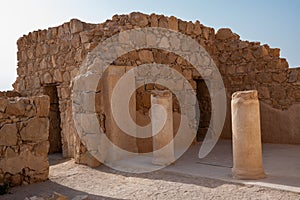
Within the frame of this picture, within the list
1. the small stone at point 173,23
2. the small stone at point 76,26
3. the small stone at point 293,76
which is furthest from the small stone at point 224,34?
the small stone at point 76,26

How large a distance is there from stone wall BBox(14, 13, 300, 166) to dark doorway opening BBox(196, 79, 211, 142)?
163mm

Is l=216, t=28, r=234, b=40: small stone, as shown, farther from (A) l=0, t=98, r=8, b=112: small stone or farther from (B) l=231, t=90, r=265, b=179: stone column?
(A) l=0, t=98, r=8, b=112: small stone

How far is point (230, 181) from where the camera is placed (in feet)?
15.8

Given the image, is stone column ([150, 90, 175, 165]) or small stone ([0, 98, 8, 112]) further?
stone column ([150, 90, 175, 165])

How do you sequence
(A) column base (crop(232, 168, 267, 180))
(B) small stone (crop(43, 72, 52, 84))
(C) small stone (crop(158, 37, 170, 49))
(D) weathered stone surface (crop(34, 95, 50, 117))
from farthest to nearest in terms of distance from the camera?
1. (B) small stone (crop(43, 72, 52, 84))
2. (C) small stone (crop(158, 37, 170, 49))
3. (D) weathered stone surface (crop(34, 95, 50, 117))
4. (A) column base (crop(232, 168, 267, 180))

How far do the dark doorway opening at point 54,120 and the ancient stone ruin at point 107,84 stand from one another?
3 centimetres

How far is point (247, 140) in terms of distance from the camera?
195 inches

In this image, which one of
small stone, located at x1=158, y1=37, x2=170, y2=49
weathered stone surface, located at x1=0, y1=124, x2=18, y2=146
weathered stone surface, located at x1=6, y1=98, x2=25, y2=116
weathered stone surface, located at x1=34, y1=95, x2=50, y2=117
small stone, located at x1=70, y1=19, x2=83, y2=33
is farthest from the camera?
small stone, located at x1=158, y1=37, x2=170, y2=49

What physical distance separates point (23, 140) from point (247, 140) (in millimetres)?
Answer: 3825

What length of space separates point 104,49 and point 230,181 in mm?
4042

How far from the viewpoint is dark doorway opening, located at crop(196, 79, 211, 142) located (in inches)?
364

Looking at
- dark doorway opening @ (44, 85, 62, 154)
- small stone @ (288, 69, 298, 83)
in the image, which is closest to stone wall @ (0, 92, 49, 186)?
dark doorway opening @ (44, 85, 62, 154)

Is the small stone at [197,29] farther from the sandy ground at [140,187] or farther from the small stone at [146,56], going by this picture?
the sandy ground at [140,187]

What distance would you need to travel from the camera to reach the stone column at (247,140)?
4918mm
